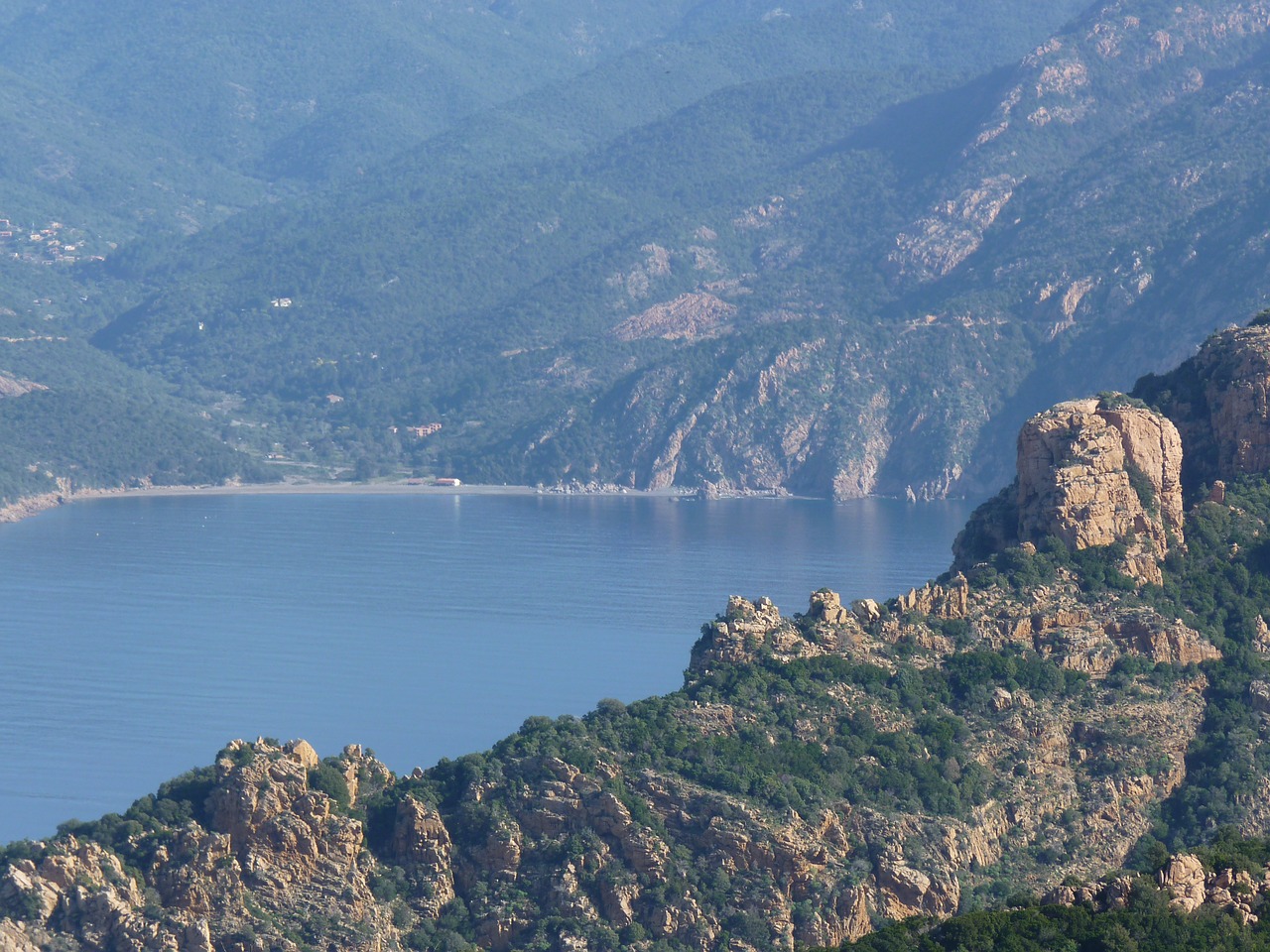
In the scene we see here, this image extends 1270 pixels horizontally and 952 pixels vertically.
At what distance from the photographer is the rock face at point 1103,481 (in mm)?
77125

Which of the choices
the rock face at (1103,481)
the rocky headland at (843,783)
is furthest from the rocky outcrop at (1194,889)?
the rock face at (1103,481)

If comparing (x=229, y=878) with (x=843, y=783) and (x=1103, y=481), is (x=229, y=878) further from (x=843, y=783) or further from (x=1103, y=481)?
(x=1103, y=481)

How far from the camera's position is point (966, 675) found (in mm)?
73062

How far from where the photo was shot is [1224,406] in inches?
3209

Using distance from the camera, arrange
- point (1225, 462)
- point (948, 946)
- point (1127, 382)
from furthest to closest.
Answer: point (1127, 382) → point (1225, 462) → point (948, 946)

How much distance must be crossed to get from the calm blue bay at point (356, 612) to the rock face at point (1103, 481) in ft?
85.9

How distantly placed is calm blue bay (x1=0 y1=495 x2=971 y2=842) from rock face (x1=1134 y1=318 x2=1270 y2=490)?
89.4ft

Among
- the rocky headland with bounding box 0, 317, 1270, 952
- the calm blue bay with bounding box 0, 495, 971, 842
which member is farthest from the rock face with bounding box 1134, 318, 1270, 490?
the calm blue bay with bounding box 0, 495, 971, 842

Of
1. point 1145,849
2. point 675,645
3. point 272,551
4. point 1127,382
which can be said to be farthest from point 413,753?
point 1127,382

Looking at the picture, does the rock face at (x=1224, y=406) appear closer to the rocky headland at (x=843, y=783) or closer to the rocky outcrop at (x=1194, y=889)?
the rocky headland at (x=843, y=783)

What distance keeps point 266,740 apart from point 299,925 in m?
6.28

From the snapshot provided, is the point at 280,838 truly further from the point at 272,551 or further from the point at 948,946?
the point at 272,551

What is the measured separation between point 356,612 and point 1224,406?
62.3m

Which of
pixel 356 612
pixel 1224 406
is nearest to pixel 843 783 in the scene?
pixel 1224 406
